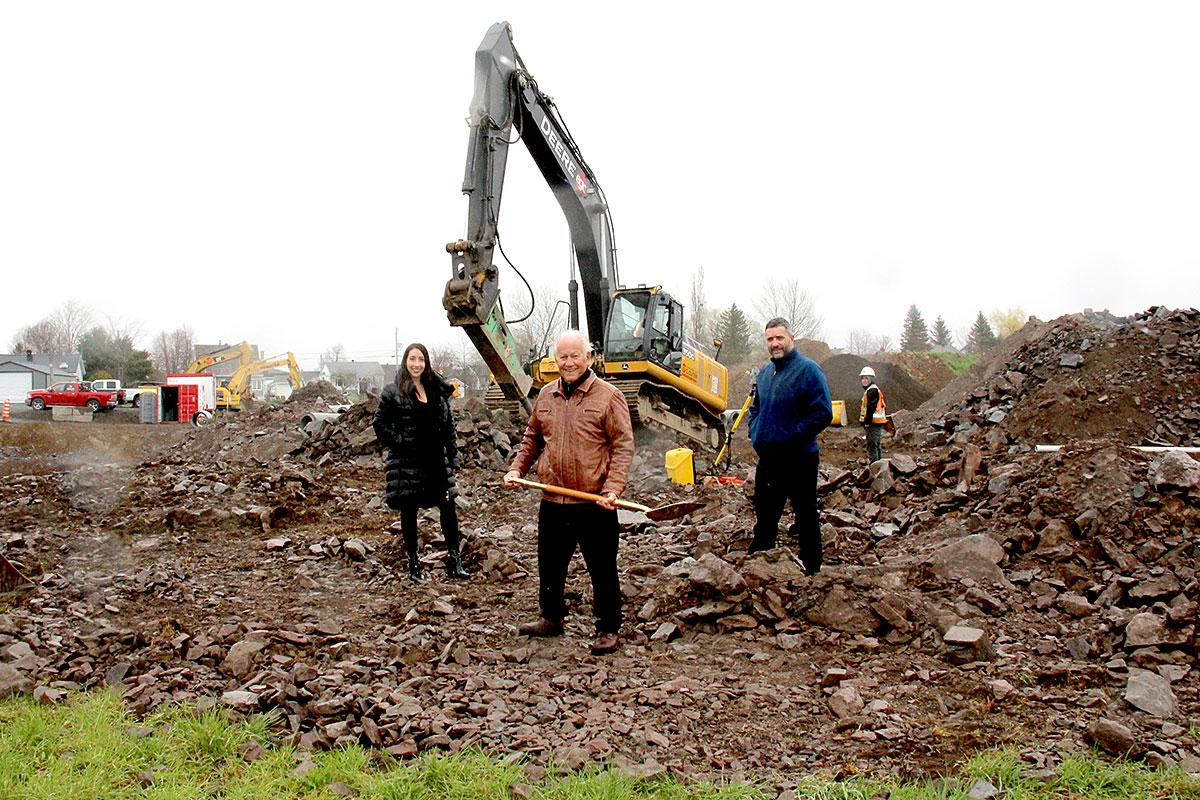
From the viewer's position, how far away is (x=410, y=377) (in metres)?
5.80

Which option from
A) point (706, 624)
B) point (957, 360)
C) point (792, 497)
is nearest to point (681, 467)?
point (792, 497)

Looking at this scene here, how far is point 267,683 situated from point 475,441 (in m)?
8.43

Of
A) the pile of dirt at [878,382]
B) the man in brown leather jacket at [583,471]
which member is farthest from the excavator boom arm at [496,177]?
the pile of dirt at [878,382]

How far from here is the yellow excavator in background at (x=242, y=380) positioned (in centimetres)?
3047

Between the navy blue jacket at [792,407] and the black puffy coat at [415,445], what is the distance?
208cm

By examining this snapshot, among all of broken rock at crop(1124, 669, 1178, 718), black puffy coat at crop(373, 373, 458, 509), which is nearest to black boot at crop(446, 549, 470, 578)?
black puffy coat at crop(373, 373, 458, 509)

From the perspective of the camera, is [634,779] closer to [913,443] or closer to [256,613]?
[256,613]

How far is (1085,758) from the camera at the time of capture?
321 cm

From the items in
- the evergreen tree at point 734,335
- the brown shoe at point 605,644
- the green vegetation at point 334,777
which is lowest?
the green vegetation at point 334,777

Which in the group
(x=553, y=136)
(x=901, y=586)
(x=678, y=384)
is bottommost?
(x=901, y=586)

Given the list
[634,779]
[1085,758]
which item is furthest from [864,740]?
[634,779]

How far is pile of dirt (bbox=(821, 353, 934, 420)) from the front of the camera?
88.4 feet

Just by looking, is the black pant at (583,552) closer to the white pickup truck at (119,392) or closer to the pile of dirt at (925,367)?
the pile of dirt at (925,367)

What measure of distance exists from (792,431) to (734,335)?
4425cm
